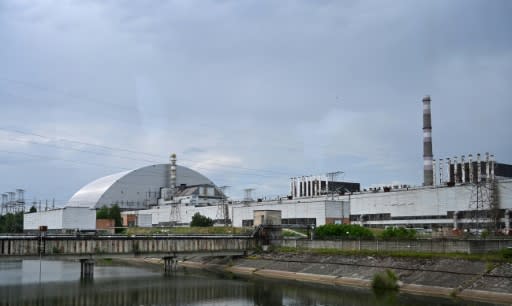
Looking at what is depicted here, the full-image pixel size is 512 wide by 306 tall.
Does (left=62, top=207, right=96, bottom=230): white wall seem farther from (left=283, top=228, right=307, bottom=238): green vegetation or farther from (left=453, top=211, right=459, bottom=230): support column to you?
(left=453, top=211, right=459, bottom=230): support column

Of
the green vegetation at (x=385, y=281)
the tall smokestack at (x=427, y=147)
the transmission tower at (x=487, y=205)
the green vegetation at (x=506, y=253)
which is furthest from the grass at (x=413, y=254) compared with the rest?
the tall smokestack at (x=427, y=147)

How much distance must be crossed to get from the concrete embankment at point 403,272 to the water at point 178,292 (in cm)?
215

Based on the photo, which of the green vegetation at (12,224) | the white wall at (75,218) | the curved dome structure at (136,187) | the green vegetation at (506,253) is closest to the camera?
the green vegetation at (506,253)

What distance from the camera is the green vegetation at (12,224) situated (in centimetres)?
13412

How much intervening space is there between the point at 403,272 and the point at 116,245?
2805 centimetres

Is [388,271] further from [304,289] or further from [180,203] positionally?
[180,203]

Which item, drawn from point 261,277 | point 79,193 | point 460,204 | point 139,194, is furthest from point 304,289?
point 79,193

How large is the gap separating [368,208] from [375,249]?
37.3 meters

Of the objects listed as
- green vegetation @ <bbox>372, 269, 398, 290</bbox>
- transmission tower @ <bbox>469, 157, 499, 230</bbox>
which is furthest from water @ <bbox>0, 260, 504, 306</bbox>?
transmission tower @ <bbox>469, 157, 499, 230</bbox>

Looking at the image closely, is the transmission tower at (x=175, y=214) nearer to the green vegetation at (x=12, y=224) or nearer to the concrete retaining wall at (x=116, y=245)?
the green vegetation at (x=12, y=224)

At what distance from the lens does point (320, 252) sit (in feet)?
190

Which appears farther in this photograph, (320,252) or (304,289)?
(320,252)

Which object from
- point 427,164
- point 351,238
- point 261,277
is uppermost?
point 427,164

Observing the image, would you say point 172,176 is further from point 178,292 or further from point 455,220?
point 178,292
